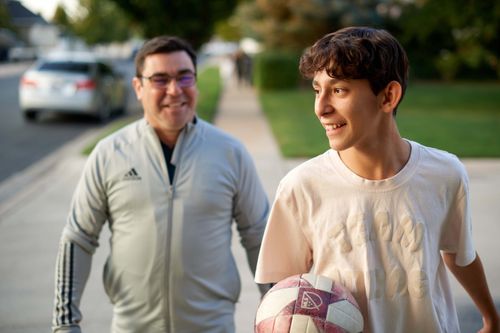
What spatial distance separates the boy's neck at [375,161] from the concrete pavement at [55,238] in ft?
10.5

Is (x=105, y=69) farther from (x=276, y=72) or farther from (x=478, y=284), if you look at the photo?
(x=478, y=284)

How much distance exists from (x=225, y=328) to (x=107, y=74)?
16952 millimetres

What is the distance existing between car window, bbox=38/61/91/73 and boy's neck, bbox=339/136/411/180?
1713 centimetres

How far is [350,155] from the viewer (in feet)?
7.59

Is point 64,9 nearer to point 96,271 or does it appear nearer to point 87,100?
point 87,100

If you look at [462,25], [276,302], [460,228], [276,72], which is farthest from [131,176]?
[276,72]

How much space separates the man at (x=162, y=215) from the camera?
3141 millimetres

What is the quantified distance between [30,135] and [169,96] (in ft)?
45.1

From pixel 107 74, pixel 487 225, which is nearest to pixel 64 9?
pixel 107 74

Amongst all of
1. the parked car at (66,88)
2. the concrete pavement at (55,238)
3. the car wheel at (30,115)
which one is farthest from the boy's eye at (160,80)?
the car wheel at (30,115)

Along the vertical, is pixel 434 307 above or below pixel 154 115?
below

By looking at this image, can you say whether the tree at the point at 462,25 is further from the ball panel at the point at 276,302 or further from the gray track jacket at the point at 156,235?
the ball panel at the point at 276,302

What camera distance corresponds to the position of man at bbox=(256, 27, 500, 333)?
2217 mm

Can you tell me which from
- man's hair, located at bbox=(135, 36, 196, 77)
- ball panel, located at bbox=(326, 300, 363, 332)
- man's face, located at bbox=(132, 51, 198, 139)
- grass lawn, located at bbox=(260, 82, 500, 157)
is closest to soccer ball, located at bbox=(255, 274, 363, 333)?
ball panel, located at bbox=(326, 300, 363, 332)
